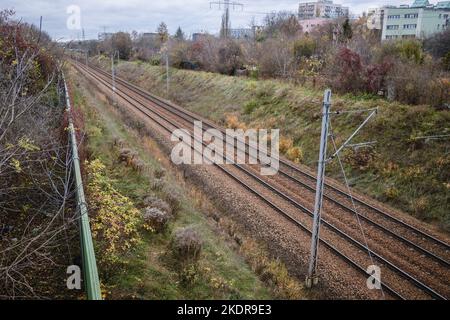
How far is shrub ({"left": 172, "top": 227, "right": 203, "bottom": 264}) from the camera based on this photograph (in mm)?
10434

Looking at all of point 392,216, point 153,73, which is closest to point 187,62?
point 153,73

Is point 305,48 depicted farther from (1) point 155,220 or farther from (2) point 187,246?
(2) point 187,246

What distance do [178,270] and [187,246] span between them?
0.94m

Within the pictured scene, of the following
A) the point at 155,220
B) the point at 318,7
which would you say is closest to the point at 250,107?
the point at 155,220

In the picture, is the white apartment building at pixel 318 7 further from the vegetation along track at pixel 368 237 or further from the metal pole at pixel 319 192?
the metal pole at pixel 319 192

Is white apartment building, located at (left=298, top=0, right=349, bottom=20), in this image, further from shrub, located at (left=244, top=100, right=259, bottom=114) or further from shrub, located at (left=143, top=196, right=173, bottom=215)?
shrub, located at (left=143, top=196, right=173, bottom=215)

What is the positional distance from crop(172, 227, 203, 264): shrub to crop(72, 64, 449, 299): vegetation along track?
210 inches

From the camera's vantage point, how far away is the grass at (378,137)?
1706 centimetres

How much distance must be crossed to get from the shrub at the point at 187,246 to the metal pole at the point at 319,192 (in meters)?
3.52

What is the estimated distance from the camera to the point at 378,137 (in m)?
21.0

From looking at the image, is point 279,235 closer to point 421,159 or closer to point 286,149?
A: point 421,159
